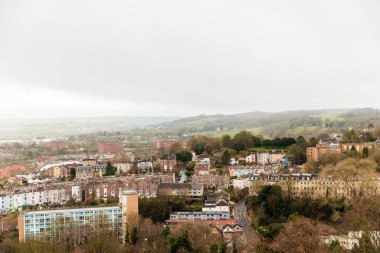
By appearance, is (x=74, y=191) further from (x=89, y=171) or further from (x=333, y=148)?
(x=333, y=148)

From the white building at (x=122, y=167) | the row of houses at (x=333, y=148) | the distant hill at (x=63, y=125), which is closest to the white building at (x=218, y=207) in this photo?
the row of houses at (x=333, y=148)

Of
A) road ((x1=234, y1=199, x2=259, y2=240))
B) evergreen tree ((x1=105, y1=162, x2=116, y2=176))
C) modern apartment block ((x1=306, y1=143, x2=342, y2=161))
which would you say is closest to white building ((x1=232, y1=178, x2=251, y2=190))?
road ((x1=234, y1=199, x2=259, y2=240))

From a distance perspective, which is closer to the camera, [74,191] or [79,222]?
[79,222]

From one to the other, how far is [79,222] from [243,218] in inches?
212

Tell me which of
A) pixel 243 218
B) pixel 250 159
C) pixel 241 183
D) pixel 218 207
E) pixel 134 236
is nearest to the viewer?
pixel 134 236

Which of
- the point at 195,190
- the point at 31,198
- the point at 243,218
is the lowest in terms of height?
the point at 243,218

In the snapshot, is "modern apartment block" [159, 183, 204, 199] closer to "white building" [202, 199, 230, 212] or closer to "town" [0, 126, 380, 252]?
"town" [0, 126, 380, 252]

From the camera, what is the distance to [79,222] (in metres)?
12.9

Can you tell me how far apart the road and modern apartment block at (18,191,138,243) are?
3416mm

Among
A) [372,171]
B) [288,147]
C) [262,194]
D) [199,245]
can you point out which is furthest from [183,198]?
[288,147]

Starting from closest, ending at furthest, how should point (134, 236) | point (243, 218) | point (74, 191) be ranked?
point (134, 236) → point (243, 218) → point (74, 191)

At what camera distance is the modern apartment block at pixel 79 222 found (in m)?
12.2

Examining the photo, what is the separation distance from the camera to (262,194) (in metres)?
15.1

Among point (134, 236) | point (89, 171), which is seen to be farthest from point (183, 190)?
point (89, 171)
